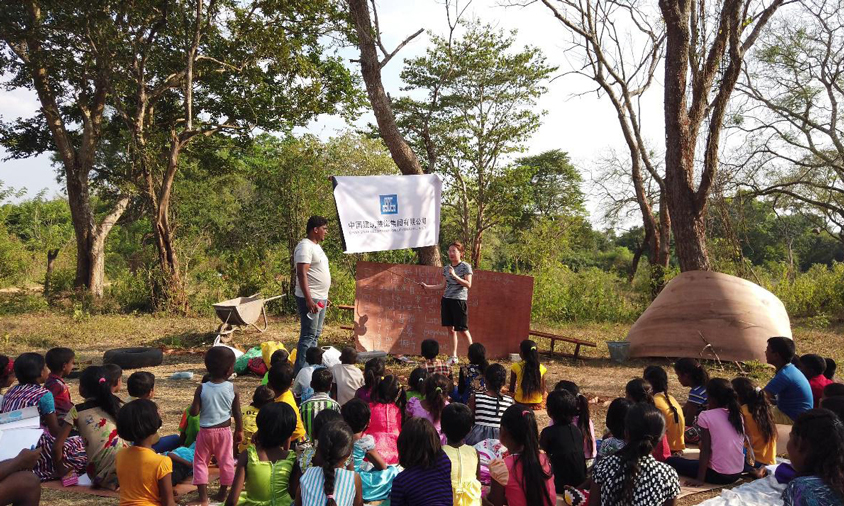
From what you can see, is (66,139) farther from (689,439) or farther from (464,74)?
(689,439)

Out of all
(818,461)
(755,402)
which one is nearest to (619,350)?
(755,402)

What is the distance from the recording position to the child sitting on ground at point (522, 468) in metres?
3.30

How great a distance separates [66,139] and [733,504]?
52.2 ft

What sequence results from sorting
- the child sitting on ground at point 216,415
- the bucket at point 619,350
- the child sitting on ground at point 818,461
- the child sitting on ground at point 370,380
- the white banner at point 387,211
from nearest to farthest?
the child sitting on ground at point 818,461
the child sitting on ground at point 216,415
the child sitting on ground at point 370,380
the white banner at point 387,211
the bucket at point 619,350

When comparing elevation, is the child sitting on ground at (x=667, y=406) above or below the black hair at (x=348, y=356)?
below

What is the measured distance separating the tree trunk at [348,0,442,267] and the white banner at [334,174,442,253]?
0.59m

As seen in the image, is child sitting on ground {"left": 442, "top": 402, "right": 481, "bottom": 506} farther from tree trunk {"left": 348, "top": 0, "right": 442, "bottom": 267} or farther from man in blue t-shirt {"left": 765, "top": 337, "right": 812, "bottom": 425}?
tree trunk {"left": 348, "top": 0, "right": 442, "bottom": 267}

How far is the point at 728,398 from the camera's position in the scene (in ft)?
13.5

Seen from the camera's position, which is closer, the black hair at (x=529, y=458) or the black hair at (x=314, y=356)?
the black hair at (x=529, y=458)

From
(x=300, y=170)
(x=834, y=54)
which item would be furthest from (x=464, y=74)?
(x=834, y=54)

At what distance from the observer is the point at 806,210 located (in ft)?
94.0

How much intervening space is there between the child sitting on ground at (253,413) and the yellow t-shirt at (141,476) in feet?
3.32

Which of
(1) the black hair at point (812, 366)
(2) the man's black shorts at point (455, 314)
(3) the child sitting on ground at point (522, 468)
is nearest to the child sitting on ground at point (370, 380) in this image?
(3) the child sitting on ground at point (522, 468)

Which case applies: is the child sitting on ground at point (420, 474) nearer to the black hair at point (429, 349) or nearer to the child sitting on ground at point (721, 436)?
the child sitting on ground at point (721, 436)
